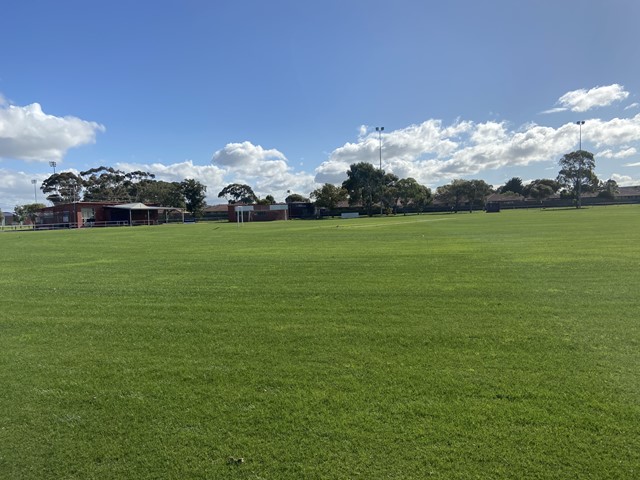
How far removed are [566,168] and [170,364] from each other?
119880mm

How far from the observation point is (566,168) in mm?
105938

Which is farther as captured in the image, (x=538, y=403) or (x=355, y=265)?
(x=355, y=265)

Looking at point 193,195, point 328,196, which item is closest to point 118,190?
point 193,195

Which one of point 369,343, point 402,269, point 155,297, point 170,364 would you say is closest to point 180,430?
point 170,364

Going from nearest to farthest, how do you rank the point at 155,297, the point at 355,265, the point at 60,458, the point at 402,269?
the point at 60,458
the point at 155,297
the point at 402,269
the point at 355,265

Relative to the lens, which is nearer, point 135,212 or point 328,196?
point 135,212

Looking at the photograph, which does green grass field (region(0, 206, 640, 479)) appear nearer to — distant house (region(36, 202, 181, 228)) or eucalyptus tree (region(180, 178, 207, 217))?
distant house (region(36, 202, 181, 228))

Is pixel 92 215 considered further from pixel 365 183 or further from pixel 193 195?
pixel 365 183

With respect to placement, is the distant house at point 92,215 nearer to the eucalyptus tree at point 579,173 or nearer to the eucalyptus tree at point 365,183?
the eucalyptus tree at point 365,183

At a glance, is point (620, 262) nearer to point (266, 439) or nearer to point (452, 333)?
point (452, 333)

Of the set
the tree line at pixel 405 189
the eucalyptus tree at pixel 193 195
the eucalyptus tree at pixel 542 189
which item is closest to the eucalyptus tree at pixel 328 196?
the tree line at pixel 405 189

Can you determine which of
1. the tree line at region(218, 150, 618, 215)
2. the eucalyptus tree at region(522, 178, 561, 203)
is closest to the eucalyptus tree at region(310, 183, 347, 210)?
the tree line at region(218, 150, 618, 215)

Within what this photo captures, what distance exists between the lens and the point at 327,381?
452cm

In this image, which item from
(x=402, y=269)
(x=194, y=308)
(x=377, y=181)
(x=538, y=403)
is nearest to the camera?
(x=538, y=403)
